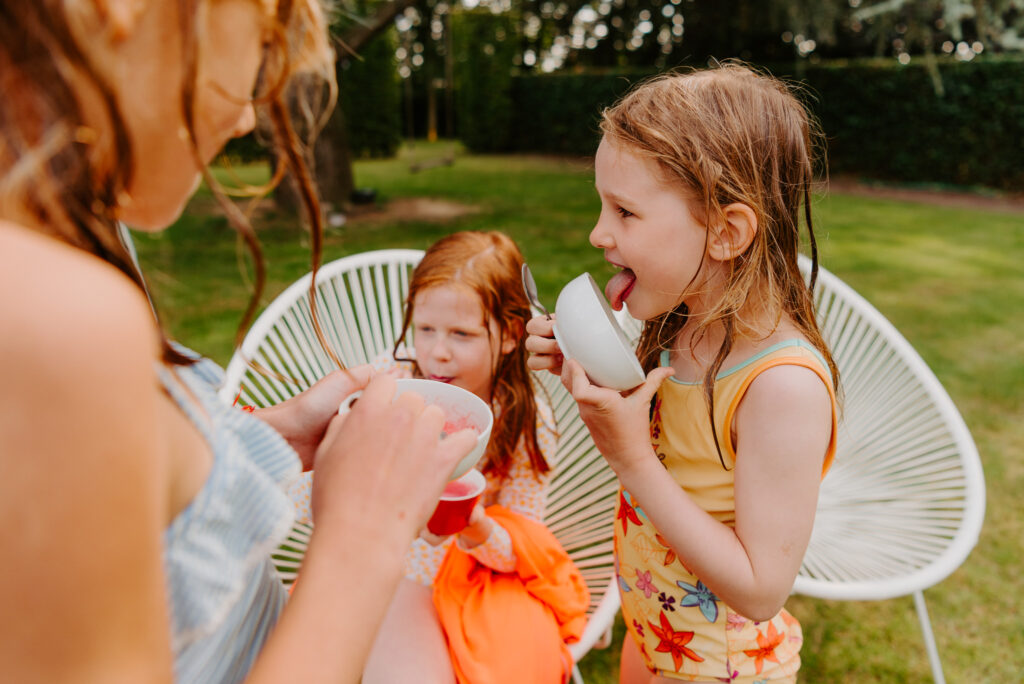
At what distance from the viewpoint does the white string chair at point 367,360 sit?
2.10 metres

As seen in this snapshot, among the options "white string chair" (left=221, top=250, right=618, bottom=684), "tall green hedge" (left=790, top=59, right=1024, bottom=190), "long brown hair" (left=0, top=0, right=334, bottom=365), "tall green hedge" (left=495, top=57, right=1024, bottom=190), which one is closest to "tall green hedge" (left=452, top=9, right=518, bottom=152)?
"tall green hedge" (left=495, top=57, right=1024, bottom=190)

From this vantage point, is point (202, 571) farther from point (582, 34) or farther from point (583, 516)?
point (582, 34)

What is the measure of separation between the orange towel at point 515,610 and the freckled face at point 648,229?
75 centimetres

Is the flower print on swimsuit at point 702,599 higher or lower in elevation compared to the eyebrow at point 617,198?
lower

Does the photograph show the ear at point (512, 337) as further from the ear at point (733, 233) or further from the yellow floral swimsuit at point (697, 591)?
the ear at point (733, 233)

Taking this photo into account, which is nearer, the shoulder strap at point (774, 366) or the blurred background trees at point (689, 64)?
the shoulder strap at point (774, 366)

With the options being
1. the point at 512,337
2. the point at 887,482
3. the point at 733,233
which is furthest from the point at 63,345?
the point at 887,482

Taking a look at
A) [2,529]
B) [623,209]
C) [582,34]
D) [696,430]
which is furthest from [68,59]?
[582,34]

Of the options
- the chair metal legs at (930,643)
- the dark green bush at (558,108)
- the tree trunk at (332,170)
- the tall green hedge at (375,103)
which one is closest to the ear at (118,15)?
the chair metal legs at (930,643)

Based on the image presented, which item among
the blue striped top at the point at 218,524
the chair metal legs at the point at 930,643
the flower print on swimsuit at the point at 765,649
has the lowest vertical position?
the chair metal legs at the point at 930,643

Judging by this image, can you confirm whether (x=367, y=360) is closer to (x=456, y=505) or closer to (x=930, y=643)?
(x=456, y=505)

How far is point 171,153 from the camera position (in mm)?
758

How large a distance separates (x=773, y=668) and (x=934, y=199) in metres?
12.4

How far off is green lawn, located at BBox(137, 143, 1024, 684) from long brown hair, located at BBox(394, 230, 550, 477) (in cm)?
41
